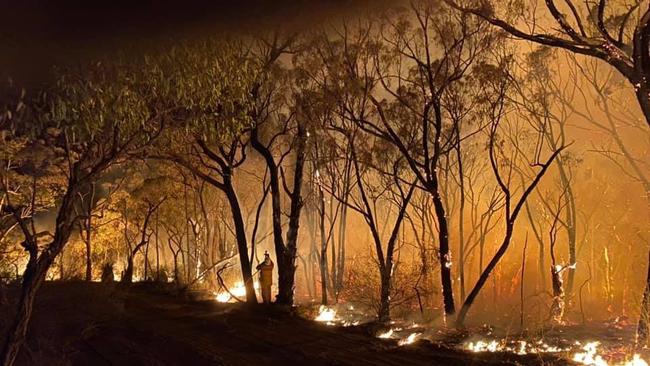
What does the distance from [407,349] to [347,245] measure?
25065 millimetres

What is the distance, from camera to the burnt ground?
34.4ft

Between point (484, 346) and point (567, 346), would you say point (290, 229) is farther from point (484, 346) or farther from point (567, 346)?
point (567, 346)

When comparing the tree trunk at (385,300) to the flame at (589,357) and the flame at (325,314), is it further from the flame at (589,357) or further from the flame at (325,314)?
the flame at (589,357)

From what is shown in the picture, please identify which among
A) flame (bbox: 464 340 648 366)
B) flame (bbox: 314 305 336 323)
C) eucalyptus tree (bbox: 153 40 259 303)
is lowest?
flame (bbox: 464 340 648 366)

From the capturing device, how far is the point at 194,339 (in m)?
12.8

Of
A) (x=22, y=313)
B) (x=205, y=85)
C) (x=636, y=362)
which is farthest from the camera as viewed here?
(x=636, y=362)

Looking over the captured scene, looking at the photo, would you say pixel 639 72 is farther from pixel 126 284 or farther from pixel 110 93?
pixel 126 284

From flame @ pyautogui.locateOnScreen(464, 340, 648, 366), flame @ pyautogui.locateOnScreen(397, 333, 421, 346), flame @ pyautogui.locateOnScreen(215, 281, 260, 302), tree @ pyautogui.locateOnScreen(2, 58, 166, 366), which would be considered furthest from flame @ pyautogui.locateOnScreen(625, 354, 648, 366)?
flame @ pyautogui.locateOnScreen(215, 281, 260, 302)

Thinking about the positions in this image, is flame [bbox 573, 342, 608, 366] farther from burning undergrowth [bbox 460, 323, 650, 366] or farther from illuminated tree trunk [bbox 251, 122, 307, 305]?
illuminated tree trunk [bbox 251, 122, 307, 305]

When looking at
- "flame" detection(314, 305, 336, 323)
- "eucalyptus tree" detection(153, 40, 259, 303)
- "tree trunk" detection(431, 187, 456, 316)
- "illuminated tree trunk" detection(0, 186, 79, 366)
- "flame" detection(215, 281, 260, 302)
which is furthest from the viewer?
"flame" detection(215, 281, 260, 302)

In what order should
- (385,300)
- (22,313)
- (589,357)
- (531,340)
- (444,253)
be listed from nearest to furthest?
(22,313)
(589,357)
(531,340)
(444,253)
(385,300)

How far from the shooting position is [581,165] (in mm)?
27016

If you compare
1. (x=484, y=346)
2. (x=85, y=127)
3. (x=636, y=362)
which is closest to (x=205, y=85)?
(x=85, y=127)

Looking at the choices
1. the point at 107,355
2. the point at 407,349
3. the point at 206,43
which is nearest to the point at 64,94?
the point at 206,43
